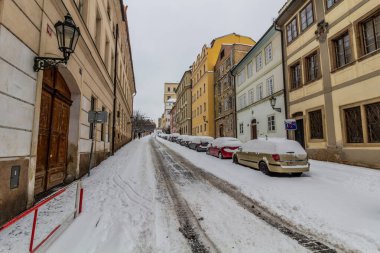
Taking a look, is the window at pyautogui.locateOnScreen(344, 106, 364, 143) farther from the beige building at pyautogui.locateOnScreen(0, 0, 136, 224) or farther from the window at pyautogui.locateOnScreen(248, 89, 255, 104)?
the beige building at pyautogui.locateOnScreen(0, 0, 136, 224)

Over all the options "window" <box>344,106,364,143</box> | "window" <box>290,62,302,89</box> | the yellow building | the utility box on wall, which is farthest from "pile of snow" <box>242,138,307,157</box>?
the yellow building

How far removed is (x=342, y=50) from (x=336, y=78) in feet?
5.18

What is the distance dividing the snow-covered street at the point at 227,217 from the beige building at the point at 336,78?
12.3 ft

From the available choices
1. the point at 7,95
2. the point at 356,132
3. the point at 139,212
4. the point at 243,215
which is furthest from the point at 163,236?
the point at 356,132

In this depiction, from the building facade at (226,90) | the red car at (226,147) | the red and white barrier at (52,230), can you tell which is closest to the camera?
the red and white barrier at (52,230)

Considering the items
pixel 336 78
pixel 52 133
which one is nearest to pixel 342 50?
pixel 336 78

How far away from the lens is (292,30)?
53.9 feet

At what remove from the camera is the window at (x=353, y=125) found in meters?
10.8

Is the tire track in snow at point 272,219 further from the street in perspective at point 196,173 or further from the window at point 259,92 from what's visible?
the window at point 259,92

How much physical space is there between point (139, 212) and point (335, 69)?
1279cm

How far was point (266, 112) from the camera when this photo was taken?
1977 centimetres

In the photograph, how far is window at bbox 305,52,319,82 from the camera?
14.1 metres

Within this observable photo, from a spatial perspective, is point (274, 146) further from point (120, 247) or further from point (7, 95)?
point (7, 95)

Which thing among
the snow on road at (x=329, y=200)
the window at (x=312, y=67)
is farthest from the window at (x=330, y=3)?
the snow on road at (x=329, y=200)
